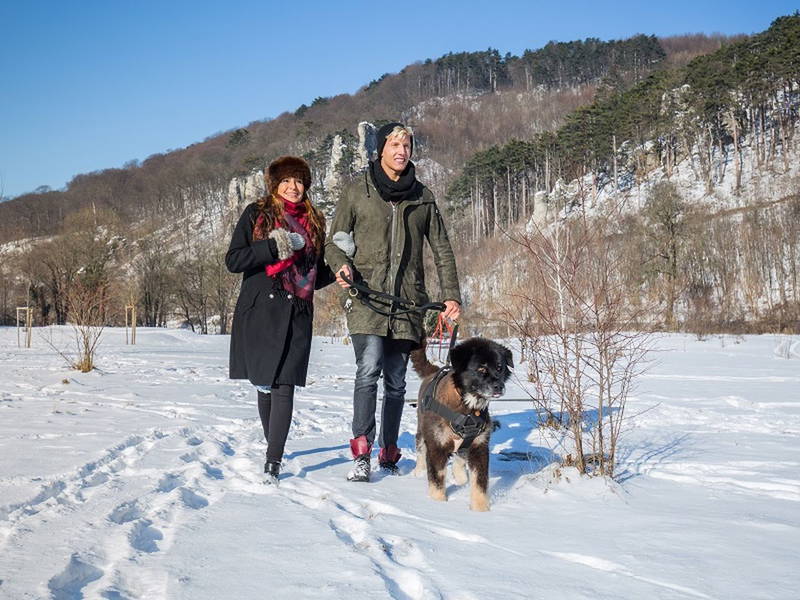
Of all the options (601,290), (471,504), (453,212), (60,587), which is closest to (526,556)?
(471,504)

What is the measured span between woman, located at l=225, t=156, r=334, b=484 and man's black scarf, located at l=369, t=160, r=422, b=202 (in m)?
0.50

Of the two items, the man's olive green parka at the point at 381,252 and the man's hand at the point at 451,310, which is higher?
the man's olive green parka at the point at 381,252

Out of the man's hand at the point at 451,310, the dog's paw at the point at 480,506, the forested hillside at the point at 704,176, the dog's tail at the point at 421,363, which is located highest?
the forested hillside at the point at 704,176

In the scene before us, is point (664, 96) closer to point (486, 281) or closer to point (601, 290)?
point (486, 281)

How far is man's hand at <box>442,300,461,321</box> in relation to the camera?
12.7ft

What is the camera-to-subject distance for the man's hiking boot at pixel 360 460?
3625 millimetres

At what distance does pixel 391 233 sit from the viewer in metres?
3.86

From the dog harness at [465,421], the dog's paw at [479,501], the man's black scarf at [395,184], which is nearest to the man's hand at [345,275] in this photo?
the man's black scarf at [395,184]

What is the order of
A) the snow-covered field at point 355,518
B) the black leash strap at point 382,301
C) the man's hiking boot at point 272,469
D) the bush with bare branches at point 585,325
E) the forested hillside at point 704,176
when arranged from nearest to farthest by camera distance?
1. the snow-covered field at point 355,518
2. the man's hiking boot at point 272,469
3. the black leash strap at point 382,301
4. the bush with bare branches at point 585,325
5. the forested hillside at point 704,176

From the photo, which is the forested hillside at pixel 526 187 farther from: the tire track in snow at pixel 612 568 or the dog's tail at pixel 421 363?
the tire track in snow at pixel 612 568

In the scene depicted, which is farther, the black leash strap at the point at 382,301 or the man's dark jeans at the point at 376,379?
the man's dark jeans at the point at 376,379

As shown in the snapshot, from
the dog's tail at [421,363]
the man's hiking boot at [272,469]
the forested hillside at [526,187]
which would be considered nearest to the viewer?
the man's hiking boot at [272,469]

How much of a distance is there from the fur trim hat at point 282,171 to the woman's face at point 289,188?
0.08ft

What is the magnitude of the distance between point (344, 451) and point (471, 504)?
1.79 metres
